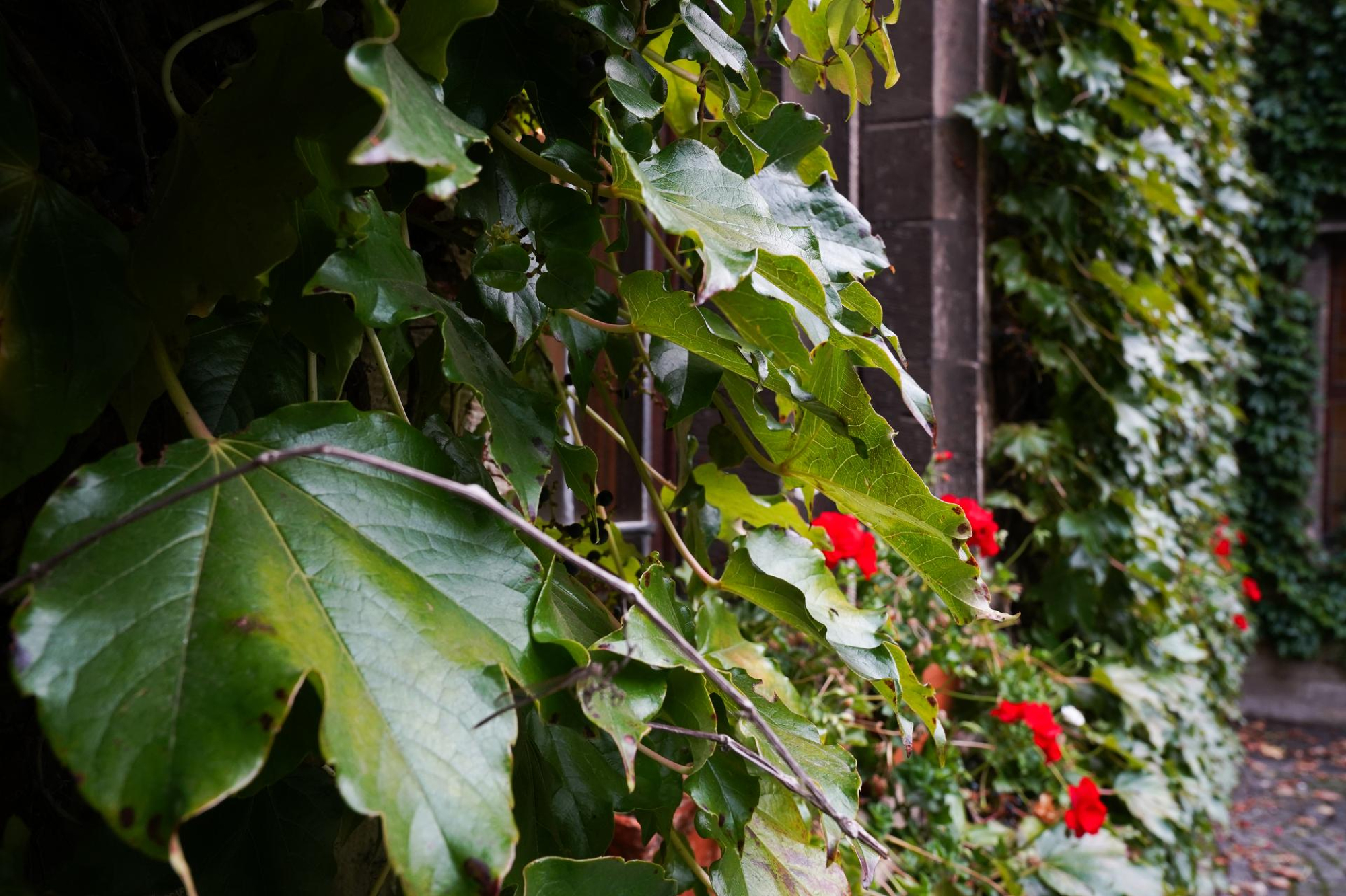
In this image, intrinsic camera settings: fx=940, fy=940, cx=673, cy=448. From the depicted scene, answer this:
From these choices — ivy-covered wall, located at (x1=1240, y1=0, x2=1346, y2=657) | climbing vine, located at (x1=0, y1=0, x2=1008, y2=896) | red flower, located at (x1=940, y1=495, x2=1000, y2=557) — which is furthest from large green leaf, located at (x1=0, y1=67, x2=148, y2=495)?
ivy-covered wall, located at (x1=1240, y1=0, x2=1346, y2=657)

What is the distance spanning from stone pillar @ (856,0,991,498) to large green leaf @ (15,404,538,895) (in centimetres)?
183

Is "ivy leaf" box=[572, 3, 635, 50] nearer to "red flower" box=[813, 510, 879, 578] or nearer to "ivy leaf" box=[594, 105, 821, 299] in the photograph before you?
"ivy leaf" box=[594, 105, 821, 299]

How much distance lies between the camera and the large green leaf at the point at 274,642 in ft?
1.13

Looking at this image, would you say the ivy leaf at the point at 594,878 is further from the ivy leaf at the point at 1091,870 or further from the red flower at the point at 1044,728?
the ivy leaf at the point at 1091,870

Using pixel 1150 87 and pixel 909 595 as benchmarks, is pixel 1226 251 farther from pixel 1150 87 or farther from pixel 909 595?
pixel 909 595

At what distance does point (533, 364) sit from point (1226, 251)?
14.2ft

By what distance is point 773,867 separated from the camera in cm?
69

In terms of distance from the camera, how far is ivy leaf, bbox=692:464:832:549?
2.94 feet

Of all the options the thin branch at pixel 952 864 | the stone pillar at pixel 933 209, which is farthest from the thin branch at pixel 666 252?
the stone pillar at pixel 933 209

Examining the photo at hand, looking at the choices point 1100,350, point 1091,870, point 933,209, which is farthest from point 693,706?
point 1100,350

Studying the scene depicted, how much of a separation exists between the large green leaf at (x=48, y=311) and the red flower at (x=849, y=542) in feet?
3.82

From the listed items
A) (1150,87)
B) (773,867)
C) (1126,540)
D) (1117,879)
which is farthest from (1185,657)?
(773,867)

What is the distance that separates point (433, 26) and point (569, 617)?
0.33 meters

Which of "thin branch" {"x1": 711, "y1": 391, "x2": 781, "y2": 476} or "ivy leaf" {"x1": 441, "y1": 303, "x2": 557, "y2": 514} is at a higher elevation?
"ivy leaf" {"x1": 441, "y1": 303, "x2": 557, "y2": 514}
